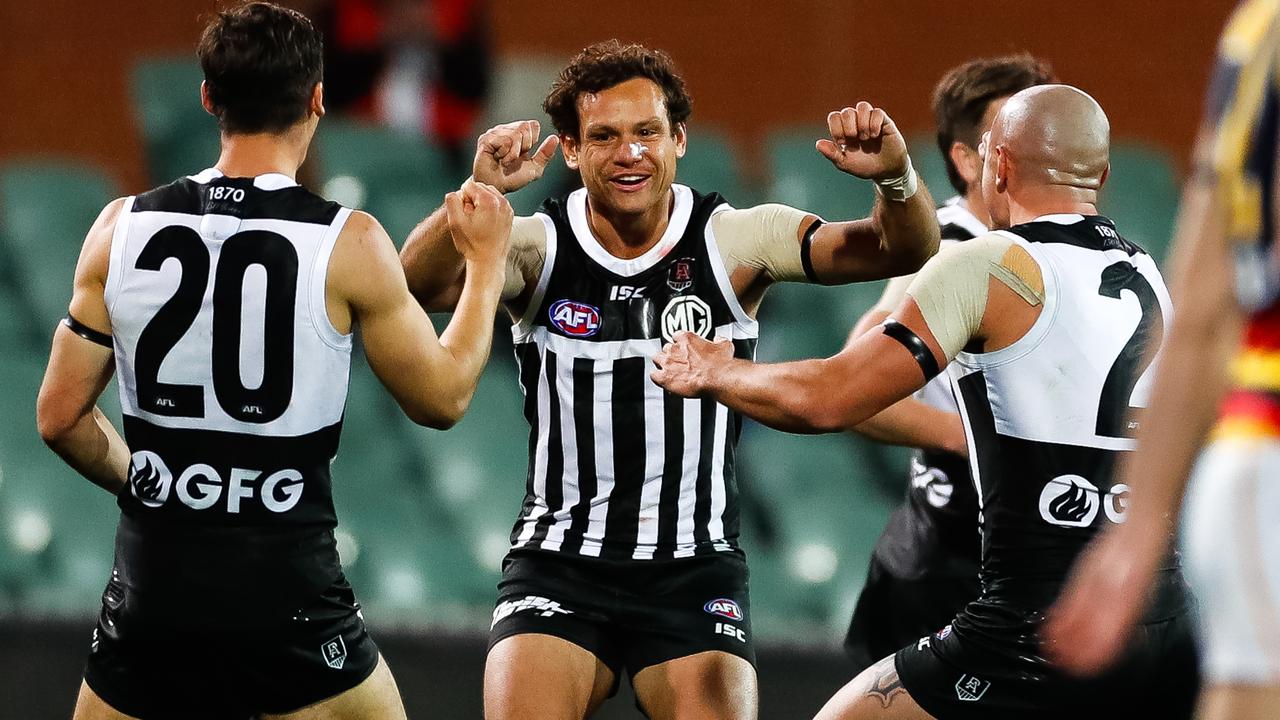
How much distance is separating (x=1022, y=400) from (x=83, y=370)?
2.16m

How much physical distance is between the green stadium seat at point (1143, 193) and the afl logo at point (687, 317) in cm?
447

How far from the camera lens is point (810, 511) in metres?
7.52

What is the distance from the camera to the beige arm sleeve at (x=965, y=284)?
140 inches

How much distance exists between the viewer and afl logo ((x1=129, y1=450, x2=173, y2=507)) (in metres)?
3.65

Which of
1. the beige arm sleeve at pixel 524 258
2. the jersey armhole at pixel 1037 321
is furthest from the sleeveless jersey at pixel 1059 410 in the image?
the beige arm sleeve at pixel 524 258

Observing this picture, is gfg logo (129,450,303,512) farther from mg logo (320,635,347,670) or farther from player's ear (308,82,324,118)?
player's ear (308,82,324,118)

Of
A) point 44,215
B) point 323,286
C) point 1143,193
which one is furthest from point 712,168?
point 323,286

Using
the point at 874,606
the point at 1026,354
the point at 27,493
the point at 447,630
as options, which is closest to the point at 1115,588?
the point at 1026,354

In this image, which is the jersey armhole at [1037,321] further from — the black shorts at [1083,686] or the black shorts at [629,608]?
the black shorts at [629,608]

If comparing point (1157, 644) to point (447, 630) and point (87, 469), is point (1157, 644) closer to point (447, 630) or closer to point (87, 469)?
point (87, 469)

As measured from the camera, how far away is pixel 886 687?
12.7 feet

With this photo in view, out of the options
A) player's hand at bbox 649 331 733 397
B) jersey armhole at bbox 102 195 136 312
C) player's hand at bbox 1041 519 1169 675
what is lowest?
player's hand at bbox 1041 519 1169 675

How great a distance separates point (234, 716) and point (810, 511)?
13.8ft

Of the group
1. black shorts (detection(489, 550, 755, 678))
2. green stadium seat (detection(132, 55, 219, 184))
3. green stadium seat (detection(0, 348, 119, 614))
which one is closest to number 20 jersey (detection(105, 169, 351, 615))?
black shorts (detection(489, 550, 755, 678))
